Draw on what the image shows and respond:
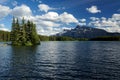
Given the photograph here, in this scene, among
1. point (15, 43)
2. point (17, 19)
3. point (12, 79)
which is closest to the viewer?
point (12, 79)

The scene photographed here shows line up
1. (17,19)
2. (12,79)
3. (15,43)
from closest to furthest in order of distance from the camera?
(12,79), (15,43), (17,19)

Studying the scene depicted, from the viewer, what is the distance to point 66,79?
31.2 meters

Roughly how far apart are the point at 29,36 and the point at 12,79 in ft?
347

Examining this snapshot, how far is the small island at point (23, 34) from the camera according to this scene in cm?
12914

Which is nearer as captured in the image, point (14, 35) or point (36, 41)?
point (14, 35)

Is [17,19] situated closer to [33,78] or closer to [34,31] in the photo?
[34,31]

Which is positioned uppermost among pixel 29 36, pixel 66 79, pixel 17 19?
pixel 17 19

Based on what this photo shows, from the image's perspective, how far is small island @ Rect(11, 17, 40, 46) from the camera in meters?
129

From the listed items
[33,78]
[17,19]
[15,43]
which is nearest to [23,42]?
[15,43]

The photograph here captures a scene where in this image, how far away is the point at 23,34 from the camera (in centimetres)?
12925

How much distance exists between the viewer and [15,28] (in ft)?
435

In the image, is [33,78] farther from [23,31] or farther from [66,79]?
[23,31]

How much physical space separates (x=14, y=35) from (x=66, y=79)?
10304cm

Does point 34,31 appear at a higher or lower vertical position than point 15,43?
higher
